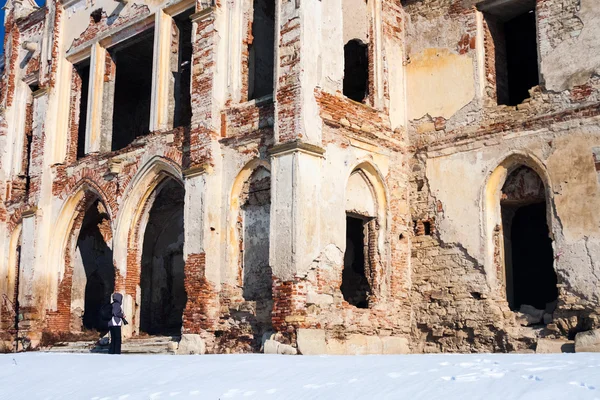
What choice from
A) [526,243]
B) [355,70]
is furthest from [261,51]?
[526,243]

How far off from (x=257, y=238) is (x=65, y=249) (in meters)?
6.09

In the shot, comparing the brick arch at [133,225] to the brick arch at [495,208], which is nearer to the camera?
the brick arch at [495,208]

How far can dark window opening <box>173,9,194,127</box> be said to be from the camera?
15797mm

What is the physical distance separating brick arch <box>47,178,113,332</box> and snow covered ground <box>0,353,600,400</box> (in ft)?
22.3

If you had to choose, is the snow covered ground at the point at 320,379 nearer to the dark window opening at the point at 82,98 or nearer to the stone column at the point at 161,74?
the stone column at the point at 161,74

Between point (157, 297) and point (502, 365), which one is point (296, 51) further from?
point (157, 297)

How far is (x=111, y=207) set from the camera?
637 inches

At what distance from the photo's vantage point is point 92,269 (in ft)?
62.5

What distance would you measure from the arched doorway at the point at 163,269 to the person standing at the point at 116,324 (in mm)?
4279

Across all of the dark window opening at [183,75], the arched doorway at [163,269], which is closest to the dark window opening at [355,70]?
the dark window opening at [183,75]

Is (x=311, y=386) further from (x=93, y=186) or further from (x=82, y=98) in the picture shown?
(x=82, y=98)

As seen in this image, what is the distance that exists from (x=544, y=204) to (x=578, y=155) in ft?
6.09

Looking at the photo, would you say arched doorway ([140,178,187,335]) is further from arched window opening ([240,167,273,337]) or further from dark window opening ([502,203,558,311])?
dark window opening ([502,203,558,311])

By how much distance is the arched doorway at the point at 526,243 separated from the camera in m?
13.3
